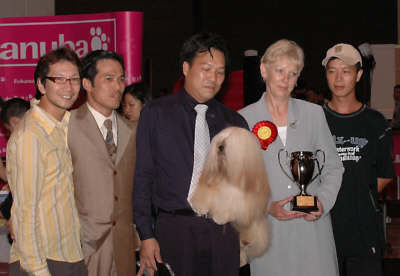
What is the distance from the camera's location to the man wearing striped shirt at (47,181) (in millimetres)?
2473

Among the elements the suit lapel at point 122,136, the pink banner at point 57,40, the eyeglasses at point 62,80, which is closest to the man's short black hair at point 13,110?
the pink banner at point 57,40

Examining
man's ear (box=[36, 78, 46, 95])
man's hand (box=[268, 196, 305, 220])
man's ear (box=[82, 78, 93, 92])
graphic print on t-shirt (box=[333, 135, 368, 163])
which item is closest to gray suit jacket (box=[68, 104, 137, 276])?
man's ear (box=[82, 78, 93, 92])

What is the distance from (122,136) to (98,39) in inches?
119

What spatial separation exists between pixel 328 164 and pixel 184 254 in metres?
0.97

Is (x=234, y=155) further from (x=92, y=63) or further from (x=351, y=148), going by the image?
(x=351, y=148)

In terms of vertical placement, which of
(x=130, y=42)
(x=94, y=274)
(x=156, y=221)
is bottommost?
(x=94, y=274)

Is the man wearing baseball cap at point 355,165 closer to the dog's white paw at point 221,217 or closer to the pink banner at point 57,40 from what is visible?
the dog's white paw at point 221,217

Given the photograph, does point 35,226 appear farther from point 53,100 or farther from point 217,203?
point 217,203

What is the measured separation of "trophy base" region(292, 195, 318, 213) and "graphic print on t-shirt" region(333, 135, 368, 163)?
491mm

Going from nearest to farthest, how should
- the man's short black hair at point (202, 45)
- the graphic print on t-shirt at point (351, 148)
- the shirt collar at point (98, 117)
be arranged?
1. the man's short black hair at point (202, 45)
2. the shirt collar at point (98, 117)
3. the graphic print on t-shirt at point (351, 148)

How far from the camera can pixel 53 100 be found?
110 inches

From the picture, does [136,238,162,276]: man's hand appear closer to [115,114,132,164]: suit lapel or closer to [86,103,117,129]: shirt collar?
[115,114,132,164]: suit lapel

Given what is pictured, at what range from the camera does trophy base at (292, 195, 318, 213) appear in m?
3.08

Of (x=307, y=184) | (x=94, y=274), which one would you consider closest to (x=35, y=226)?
(x=94, y=274)
